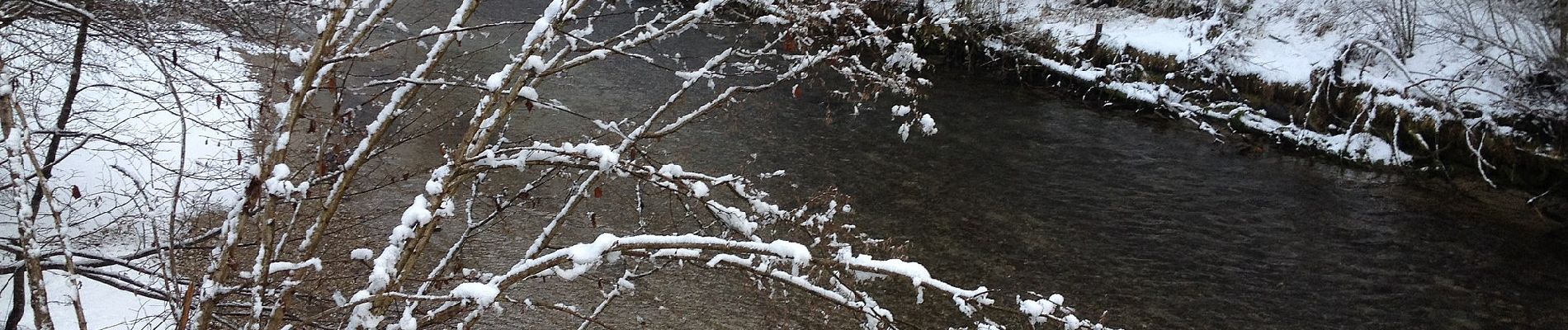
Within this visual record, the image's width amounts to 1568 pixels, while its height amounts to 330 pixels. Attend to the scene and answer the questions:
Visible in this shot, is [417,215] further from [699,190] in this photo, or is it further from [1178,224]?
[1178,224]

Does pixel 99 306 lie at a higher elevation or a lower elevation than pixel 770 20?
lower

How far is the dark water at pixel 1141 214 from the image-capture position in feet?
25.6

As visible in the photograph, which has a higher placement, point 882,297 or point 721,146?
point 721,146

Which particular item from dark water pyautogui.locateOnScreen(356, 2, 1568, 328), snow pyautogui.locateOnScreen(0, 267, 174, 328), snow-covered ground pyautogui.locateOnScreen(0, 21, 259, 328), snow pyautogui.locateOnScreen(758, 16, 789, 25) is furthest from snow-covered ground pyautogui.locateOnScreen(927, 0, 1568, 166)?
snow pyautogui.locateOnScreen(0, 267, 174, 328)

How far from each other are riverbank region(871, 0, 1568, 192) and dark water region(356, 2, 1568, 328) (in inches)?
18.1

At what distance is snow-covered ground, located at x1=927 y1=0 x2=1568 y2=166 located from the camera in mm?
11211

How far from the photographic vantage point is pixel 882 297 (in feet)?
25.0

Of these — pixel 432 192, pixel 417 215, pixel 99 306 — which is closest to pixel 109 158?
pixel 99 306

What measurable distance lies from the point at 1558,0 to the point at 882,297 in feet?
26.0

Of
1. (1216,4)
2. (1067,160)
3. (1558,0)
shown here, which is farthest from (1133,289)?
(1216,4)

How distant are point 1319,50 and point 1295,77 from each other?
1160 millimetres

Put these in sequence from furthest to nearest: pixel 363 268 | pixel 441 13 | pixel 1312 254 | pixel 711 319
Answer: pixel 441 13 < pixel 1312 254 < pixel 711 319 < pixel 363 268

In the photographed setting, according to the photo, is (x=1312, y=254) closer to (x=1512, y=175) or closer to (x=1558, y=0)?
(x=1512, y=175)

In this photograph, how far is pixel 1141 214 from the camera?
31.0 feet
